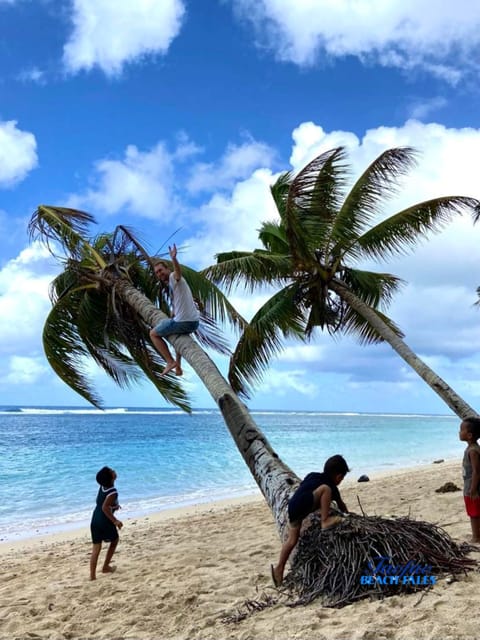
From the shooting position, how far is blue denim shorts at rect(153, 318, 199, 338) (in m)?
6.84

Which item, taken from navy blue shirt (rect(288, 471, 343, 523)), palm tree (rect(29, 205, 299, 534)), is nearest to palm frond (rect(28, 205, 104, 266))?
palm tree (rect(29, 205, 299, 534))

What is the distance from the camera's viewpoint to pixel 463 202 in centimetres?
1023

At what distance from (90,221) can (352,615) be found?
7.75 metres

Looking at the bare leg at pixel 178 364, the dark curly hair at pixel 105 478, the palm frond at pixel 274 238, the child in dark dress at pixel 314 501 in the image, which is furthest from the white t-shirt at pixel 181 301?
the palm frond at pixel 274 238

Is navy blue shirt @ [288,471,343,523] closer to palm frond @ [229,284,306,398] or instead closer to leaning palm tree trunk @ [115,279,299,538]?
leaning palm tree trunk @ [115,279,299,538]

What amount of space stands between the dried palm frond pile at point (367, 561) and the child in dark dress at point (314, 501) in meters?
0.08

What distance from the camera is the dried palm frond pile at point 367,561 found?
13.8 ft

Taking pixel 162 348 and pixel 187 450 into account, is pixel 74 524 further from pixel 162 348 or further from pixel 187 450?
pixel 187 450

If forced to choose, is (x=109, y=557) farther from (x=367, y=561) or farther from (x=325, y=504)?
(x=367, y=561)

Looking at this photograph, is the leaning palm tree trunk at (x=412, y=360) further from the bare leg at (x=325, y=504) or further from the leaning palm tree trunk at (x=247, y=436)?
the bare leg at (x=325, y=504)

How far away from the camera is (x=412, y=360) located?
33.0ft

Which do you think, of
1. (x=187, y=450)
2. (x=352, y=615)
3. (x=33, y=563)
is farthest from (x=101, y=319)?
(x=187, y=450)

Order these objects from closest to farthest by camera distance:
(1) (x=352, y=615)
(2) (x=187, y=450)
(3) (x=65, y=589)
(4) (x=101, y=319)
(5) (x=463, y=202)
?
(1) (x=352, y=615), (3) (x=65, y=589), (4) (x=101, y=319), (5) (x=463, y=202), (2) (x=187, y=450)

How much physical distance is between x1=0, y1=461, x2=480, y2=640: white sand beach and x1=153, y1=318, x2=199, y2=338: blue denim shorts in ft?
9.60
